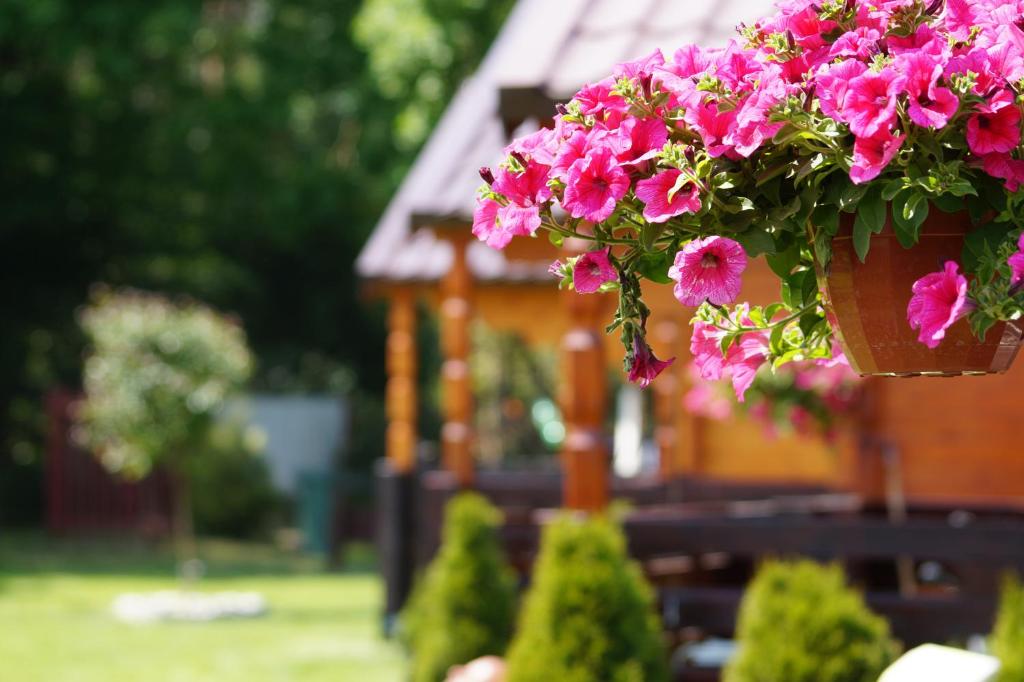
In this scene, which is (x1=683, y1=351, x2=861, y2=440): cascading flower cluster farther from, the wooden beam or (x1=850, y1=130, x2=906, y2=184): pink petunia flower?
(x1=850, y1=130, x2=906, y2=184): pink petunia flower

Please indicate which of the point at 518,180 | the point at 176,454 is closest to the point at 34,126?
the point at 176,454

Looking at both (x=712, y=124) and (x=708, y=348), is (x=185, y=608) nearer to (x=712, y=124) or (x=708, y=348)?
(x=708, y=348)

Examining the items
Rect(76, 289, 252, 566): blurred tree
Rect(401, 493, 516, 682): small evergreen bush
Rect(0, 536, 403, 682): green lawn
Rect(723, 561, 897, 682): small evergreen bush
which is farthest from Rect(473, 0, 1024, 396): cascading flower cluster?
Rect(76, 289, 252, 566): blurred tree

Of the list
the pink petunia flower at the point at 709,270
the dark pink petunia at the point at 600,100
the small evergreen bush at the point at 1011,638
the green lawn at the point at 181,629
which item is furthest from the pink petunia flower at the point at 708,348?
the green lawn at the point at 181,629

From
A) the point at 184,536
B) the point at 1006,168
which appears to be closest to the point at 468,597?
the point at 1006,168

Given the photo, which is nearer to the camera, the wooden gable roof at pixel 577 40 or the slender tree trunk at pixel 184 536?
the wooden gable roof at pixel 577 40

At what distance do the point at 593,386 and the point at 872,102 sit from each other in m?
4.90

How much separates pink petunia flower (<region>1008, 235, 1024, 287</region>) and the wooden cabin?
3.32 meters

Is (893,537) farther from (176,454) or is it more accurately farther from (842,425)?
(176,454)

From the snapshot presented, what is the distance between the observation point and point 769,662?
5.71 metres

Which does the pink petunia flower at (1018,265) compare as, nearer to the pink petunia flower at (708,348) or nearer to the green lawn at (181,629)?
the pink petunia flower at (708,348)

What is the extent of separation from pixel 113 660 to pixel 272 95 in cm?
1492

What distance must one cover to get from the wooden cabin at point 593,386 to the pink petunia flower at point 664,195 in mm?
3124

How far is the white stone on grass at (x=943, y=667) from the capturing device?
2.83 m
